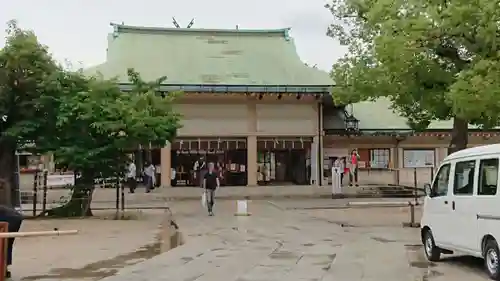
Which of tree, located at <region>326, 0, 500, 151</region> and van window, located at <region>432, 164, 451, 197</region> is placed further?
tree, located at <region>326, 0, 500, 151</region>

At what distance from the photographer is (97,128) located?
792 inches

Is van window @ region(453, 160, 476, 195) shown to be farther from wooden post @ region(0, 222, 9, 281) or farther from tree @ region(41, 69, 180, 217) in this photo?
tree @ region(41, 69, 180, 217)

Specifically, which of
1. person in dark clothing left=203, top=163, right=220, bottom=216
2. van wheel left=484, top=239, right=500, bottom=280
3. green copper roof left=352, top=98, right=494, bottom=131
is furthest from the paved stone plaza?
green copper roof left=352, top=98, right=494, bottom=131

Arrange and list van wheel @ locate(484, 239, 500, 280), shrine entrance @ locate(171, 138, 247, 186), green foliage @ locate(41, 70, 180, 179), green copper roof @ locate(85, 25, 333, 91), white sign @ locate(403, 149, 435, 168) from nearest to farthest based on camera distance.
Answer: van wheel @ locate(484, 239, 500, 280)
green foliage @ locate(41, 70, 180, 179)
shrine entrance @ locate(171, 138, 247, 186)
green copper roof @ locate(85, 25, 333, 91)
white sign @ locate(403, 149, 435, 168)

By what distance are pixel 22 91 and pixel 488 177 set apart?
15.8 meters

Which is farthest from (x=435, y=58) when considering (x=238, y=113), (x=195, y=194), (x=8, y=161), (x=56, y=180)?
(x=56, y=180)

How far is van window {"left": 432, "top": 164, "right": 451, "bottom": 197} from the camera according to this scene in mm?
10609

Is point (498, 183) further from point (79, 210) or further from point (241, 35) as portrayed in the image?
point (241, 35)

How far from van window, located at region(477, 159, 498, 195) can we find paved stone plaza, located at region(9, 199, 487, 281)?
1.35 metres

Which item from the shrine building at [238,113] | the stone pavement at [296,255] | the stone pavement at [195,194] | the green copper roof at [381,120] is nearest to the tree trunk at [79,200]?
the stone pavement at [296,255]

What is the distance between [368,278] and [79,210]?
45.3 ft

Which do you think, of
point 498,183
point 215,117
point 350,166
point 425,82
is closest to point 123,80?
point 215,117

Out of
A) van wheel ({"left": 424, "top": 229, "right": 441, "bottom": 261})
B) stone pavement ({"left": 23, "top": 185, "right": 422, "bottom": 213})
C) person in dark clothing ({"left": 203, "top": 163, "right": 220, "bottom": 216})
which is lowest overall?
van wheel ({"left": 424, "top": 229, "right": 441, "bottom": 261})

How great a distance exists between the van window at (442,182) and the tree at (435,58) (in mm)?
3336
